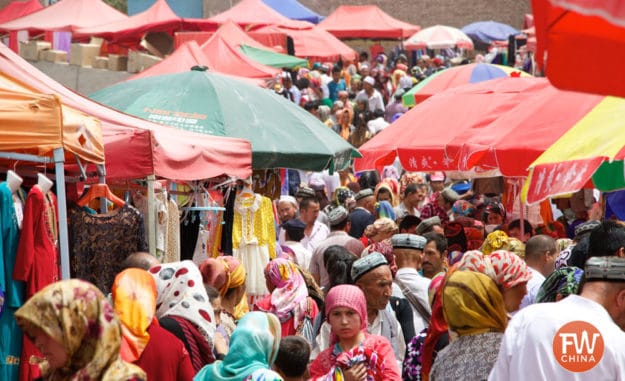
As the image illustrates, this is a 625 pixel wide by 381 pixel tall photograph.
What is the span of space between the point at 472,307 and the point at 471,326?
0.25ft

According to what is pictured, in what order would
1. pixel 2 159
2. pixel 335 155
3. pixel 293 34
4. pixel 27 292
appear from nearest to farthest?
pixel 27 292, pixel 2 159, pixel 335 155, pixel 293 34

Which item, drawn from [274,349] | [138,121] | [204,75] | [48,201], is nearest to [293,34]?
[204,75]

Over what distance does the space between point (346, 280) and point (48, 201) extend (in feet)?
7.36

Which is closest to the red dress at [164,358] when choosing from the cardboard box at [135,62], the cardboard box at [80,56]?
the cardboard box at [80,56]

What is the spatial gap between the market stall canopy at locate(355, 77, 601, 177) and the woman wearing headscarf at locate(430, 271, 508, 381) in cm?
391

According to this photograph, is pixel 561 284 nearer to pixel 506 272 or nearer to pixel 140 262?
pixel 506 272

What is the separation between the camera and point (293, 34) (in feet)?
107

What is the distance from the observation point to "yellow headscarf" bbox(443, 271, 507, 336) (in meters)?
4.82

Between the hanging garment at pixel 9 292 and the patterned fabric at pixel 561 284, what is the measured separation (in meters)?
2.89

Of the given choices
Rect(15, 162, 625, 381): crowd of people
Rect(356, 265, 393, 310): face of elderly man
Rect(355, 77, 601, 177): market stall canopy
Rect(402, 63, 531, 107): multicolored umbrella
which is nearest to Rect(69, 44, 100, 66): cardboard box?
Rect(402, 63, 531, 107): multicolored umbrella

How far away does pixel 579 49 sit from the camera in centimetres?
302

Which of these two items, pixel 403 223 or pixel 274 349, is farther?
pixel 403 223

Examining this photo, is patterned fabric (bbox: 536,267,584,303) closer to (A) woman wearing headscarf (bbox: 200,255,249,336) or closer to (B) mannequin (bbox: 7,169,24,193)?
(A) woman wearing headscarf (bbox: 200,255,249,336)

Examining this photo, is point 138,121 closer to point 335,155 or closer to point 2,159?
point 2,159
